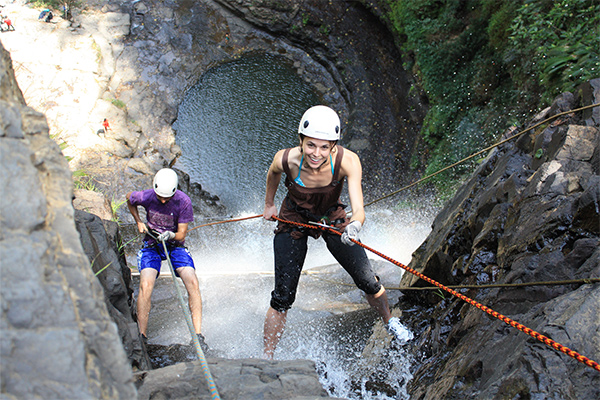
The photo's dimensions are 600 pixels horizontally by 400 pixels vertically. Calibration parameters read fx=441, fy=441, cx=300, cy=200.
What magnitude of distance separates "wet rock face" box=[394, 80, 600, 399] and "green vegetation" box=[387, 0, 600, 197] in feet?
10.5

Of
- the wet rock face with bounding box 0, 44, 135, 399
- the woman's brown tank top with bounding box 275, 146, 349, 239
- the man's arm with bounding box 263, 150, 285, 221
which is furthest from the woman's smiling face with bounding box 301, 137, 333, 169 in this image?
the wet rock face with bounding box 0, 44, 135, 399

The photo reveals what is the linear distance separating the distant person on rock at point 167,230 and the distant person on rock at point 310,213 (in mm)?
1021

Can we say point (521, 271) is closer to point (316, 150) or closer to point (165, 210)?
point (316, 150)

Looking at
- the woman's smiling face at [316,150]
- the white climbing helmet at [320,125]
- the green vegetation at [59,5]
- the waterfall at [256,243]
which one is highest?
the green vegetation at [59,5]

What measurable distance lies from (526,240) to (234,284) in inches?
155

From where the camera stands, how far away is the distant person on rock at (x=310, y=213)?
131 inches

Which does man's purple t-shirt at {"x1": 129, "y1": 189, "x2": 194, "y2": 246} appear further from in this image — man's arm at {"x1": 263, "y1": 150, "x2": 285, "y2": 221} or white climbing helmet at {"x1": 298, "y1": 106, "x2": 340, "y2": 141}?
white climbing helmet at {"x1": 298, "y1": 106, "x2": 340, "y2": 141}

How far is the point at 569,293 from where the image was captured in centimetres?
241

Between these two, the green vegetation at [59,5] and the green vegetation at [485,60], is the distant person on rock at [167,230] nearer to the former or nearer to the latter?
the green vegetation at [485,60]

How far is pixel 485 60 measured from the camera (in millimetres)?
10648

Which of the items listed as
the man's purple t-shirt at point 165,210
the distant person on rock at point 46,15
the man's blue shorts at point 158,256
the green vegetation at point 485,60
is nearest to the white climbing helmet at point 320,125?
the man's purple t-shirt at point 165,210

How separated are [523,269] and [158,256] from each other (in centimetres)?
322

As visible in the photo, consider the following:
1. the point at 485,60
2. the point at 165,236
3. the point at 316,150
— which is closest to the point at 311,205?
the point at 316,150

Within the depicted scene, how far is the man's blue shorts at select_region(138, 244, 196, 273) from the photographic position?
167 inches
